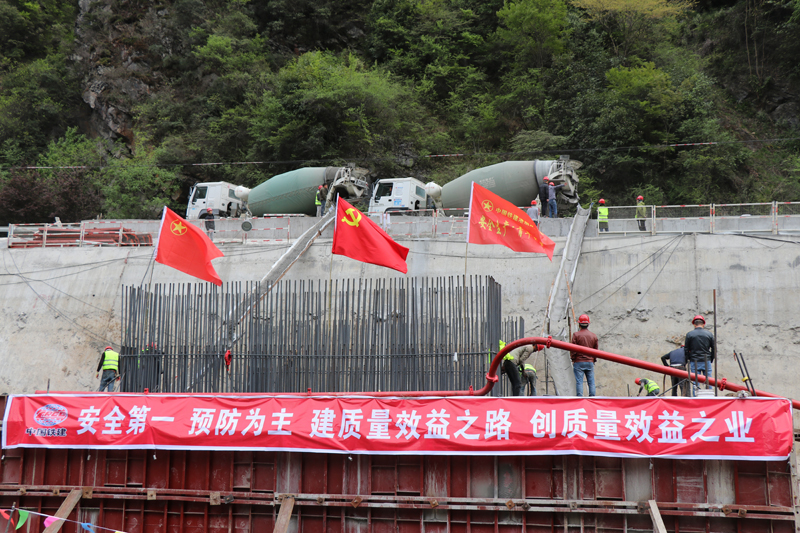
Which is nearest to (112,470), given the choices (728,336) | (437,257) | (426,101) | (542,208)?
(437,257)

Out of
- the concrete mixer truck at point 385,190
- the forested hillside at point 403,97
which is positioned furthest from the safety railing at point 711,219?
the forested hillside at point 403,97

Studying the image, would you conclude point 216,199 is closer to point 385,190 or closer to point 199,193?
point 199,193

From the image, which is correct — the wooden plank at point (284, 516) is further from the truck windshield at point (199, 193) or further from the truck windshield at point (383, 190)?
the truck windshield at point (199, 193)

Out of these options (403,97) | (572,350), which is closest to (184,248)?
(572,350)

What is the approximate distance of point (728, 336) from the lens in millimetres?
16891

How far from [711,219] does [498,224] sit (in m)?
8.18

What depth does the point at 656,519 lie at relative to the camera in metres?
9.18

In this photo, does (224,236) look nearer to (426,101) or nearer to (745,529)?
(745,529)

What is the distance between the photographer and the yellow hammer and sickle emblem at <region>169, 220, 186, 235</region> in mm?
13586

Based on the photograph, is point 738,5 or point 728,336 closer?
point 728,336

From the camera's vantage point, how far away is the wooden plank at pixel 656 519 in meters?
9.05

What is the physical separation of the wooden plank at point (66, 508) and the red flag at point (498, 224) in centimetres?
867

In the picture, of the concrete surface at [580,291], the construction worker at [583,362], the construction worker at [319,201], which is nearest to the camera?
the construction worker at [583,362]

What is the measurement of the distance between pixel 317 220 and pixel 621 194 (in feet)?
60.0
